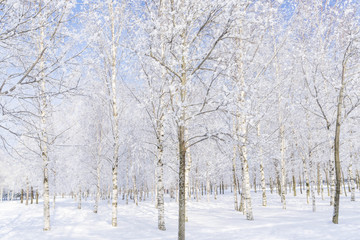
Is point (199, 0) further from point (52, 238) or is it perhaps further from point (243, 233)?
point (52, 238)

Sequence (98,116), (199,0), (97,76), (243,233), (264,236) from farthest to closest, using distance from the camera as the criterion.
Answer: (98,116) → (97,76) → (243,233) → (264,236) → (199,0)

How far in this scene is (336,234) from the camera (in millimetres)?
7770

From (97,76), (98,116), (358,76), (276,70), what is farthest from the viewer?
(98,116)

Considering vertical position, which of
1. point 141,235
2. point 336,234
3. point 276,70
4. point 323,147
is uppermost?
point 276,70

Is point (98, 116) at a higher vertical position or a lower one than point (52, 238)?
higher

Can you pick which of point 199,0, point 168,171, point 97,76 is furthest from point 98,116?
point 199,0

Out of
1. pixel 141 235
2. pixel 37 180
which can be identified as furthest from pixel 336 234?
pixel 37 180

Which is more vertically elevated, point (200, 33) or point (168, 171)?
point (200, 33)

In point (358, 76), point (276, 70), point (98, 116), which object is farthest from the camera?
point (98, 116)

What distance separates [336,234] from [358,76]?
5.98m

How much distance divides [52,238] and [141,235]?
3.42 m

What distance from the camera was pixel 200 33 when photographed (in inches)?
304

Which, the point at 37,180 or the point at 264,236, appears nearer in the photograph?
the point at 264,236

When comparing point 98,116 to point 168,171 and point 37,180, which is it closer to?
point 168,171
